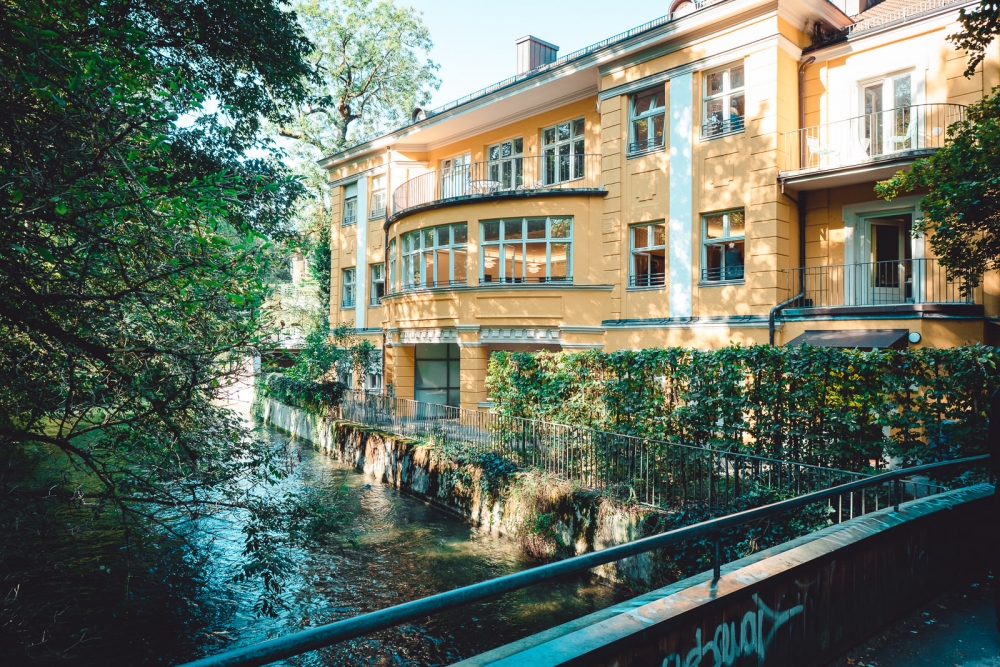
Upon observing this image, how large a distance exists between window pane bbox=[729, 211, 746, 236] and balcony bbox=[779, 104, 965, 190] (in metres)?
1.42

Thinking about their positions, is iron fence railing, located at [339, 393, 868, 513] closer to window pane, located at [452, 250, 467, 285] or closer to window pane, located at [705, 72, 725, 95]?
window pane, located at [452, 250, 467, 285]

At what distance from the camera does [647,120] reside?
1811 cm

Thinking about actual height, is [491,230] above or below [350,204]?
below

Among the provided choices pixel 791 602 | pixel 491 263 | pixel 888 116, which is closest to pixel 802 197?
pixel 888 116

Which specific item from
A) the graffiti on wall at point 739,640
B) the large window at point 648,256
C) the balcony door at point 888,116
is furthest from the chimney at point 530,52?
the graffiti on wall at point 739,640

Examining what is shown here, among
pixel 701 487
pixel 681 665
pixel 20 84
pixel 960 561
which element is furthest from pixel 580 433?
pixel 20 84

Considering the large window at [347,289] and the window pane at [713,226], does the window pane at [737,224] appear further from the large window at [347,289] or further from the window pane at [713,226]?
the large window at [347,289]

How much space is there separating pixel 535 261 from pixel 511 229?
131 centimetres

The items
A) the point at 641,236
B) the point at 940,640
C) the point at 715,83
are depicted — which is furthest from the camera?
the point at 641,236

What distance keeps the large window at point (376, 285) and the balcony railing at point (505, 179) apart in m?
3.65

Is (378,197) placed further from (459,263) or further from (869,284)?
(869,284)

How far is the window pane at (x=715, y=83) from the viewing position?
54.5 ft

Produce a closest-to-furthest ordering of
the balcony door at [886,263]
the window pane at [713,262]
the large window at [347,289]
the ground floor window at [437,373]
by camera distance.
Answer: the balcony door at [886,263], the window pane at [713,262], the ground floor window at [437,373], the large window at [347,289]

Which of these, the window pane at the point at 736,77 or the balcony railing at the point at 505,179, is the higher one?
the window pane at the point at 736,77
